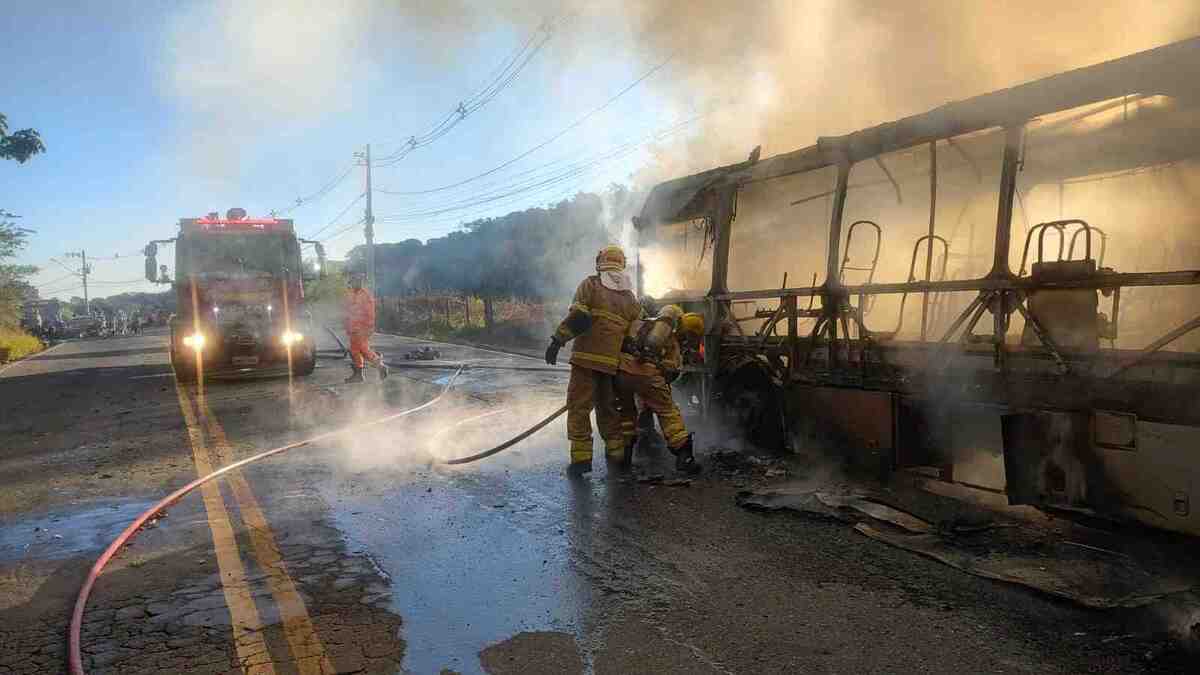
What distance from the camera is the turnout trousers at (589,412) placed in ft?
20.2

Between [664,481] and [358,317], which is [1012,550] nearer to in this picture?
[664,481]

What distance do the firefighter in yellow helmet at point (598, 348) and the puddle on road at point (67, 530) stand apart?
301cm

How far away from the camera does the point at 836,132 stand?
1064 cm

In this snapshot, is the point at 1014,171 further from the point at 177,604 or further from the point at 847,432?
the point at 177,604

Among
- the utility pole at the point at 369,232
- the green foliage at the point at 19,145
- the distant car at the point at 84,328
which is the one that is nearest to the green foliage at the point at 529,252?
the utility pole at the point at 369,232

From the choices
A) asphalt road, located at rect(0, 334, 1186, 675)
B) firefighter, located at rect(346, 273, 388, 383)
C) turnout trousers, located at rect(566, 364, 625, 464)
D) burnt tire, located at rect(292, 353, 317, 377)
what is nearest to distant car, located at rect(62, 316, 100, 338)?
burnt tire, located at rect(292, 353, 317, 377)

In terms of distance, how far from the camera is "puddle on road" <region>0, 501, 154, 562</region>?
4.49 meters

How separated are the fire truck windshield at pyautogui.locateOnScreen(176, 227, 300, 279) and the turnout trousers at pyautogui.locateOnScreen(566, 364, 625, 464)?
1014 centimetres

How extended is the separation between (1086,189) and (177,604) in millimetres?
6027

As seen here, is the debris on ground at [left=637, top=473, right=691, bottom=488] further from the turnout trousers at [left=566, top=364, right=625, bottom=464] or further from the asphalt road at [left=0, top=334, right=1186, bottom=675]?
the turnout trousers at [left=566, top=364, right=625, bottom=464]

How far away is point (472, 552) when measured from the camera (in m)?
4.27

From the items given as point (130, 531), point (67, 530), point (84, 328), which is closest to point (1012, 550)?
point (130, 531)

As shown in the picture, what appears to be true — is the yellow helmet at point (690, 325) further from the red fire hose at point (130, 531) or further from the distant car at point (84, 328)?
the distant car at point (84, 328)

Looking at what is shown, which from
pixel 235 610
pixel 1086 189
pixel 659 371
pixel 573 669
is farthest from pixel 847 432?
pixel 235 610
